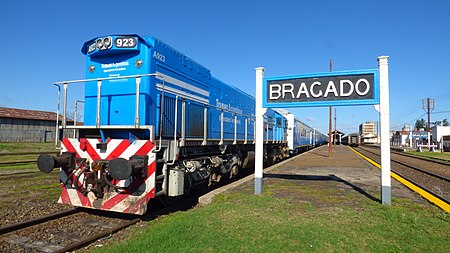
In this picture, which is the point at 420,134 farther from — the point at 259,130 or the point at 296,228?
the point at 296,228

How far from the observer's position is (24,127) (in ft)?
106

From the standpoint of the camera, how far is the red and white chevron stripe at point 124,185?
5.34 m

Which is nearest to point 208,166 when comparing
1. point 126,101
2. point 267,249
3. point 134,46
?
point 126,101

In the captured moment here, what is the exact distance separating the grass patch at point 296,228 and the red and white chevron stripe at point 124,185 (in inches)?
18.9

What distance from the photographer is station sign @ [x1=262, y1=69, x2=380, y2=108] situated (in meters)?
6.45

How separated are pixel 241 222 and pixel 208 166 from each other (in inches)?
109

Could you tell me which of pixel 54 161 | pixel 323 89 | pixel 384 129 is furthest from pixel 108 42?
pixel 384 129

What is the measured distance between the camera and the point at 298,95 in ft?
23.0

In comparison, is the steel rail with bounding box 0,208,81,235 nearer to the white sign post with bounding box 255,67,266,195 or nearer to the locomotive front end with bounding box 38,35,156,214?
the locomotive front end with bounding box 38,35,156,214

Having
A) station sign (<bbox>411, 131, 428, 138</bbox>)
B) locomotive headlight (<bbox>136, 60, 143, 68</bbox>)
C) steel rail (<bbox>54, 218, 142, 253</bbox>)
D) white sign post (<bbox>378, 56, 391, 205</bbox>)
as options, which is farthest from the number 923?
station sign (<bbox>411, 131, 428, 138</bbox>)

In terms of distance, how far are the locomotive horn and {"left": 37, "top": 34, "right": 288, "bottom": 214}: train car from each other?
0.06 ft

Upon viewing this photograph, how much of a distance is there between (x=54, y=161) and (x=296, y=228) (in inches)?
173

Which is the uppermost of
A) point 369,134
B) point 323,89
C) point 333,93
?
point 369,134

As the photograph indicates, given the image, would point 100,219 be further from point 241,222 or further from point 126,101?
point 241,222
